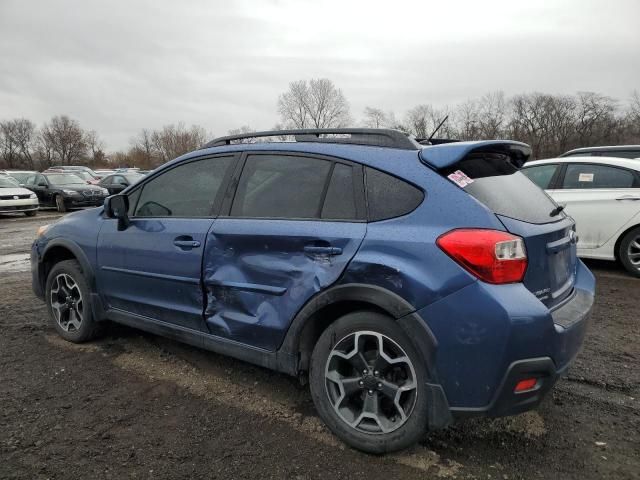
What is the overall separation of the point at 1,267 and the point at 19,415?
573 centimetres

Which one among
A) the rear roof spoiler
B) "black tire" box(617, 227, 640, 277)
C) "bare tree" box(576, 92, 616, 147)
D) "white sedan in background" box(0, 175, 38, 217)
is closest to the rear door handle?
the rear roof spoiler

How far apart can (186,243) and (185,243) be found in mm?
10

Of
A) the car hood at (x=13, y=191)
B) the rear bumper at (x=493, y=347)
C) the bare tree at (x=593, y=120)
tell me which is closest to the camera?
the rear bumper at (x=493, y=347)

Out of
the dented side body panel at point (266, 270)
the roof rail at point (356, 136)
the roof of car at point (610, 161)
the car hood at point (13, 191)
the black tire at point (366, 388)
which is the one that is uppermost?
the roof rail at point (356, 136)

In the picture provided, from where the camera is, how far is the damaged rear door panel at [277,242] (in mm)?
2629

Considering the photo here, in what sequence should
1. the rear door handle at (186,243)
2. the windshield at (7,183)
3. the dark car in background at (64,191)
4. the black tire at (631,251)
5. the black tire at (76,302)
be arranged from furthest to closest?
the dark car in background at (64,191)
the windshield at (7,183)
the black tire at (631,251)
the black tire at (76,302)
the rear door handle at (186,243)

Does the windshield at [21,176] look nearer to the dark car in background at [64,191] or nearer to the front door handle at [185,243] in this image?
the dark car in background at [64,191]

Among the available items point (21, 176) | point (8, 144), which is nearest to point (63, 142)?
point (8, 144)

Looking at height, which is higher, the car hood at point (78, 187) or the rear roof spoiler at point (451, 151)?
the rear roof spoiler at point (451, 151)

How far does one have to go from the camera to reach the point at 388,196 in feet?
8.43

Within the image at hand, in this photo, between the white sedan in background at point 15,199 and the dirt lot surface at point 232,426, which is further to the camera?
the white sedan in background at point 15,199

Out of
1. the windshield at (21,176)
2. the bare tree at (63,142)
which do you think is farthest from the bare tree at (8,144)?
the windshield at (21,176)

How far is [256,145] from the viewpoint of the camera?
3270 millimetres

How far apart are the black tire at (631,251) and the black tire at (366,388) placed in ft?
17.0
